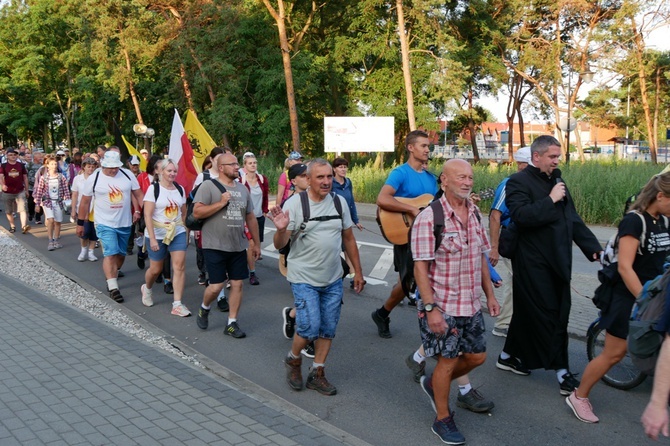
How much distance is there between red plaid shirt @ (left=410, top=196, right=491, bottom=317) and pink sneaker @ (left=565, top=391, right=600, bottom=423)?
1.09 m

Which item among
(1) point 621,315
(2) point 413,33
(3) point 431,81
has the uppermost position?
(2) point 413,33

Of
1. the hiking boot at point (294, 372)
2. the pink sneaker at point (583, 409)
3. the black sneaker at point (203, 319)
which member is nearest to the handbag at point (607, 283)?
the pink sneaker at point (583, 409)

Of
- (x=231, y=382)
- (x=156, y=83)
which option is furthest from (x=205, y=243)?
(x=156, y=83)

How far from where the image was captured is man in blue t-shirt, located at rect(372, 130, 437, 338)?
236 inches

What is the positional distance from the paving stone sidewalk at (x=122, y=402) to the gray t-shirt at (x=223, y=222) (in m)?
1.21

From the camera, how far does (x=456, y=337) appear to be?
4.20 m

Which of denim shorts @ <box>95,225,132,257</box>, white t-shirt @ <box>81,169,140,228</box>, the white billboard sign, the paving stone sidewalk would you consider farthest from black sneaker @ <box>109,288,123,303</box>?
the white billboard sign

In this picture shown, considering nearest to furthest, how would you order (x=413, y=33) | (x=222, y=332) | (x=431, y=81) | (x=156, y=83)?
1. (x=222, y=332)
2. (x=431, y=81)
3. (x=413, y=33)
4. (x=156, y=83)

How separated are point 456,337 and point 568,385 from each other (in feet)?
4.55

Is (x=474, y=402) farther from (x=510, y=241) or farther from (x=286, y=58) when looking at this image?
(x=286, y=58)

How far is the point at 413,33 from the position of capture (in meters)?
35.9

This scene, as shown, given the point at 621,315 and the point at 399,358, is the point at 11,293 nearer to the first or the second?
the point at 399,358

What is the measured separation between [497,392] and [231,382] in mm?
2117

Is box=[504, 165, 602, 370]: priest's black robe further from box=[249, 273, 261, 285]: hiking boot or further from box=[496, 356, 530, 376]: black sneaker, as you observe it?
box=[249, 273, 261, 285]: hiking boot
